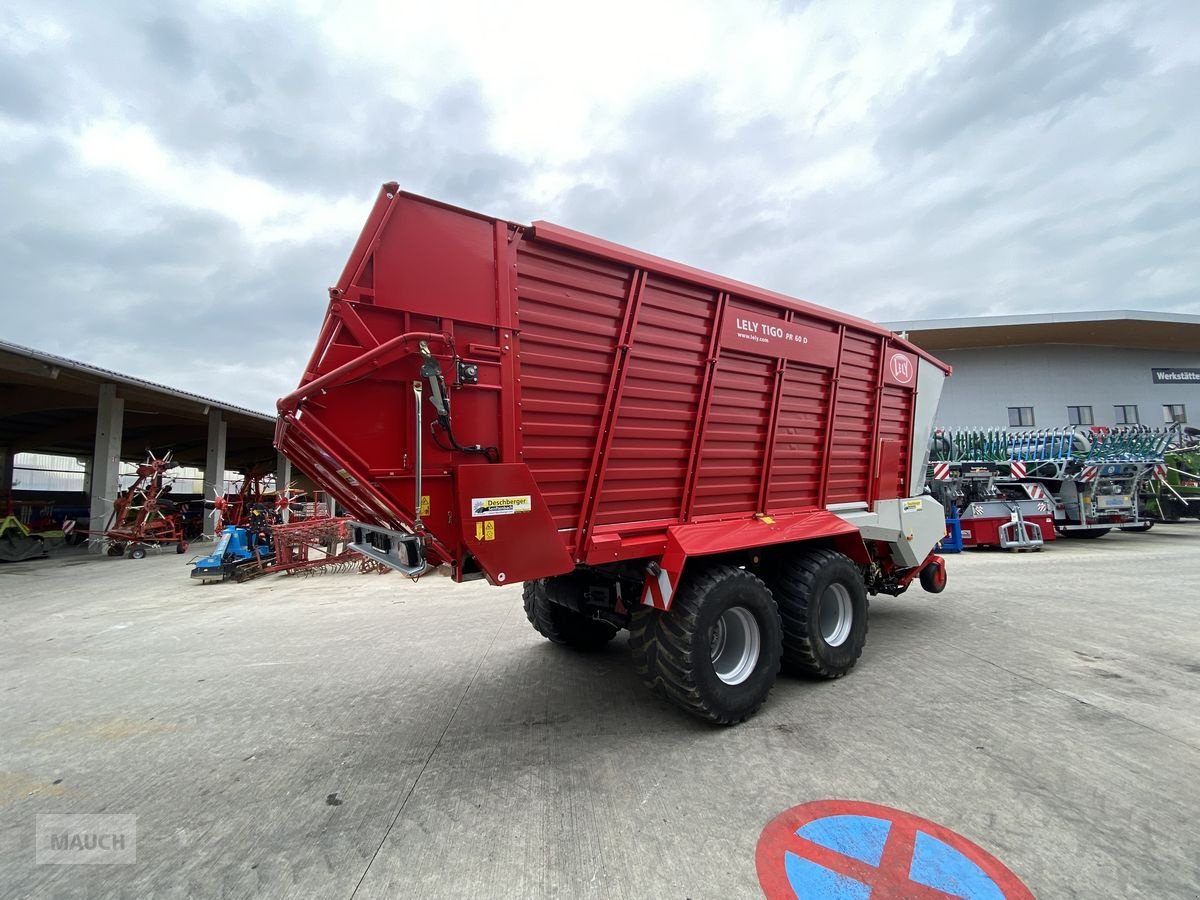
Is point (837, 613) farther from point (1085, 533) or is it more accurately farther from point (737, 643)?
point (1085, 533)

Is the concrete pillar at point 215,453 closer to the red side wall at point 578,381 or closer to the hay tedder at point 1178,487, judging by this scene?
the red side wall at point 578,381

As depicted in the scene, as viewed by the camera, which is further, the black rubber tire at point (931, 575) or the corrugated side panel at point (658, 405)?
the black rubber tire at point (931, 575)

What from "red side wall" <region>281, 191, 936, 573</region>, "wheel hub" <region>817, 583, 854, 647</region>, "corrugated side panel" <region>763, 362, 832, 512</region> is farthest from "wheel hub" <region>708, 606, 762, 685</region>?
"wheel hub" <region>817, 583, 854, 647</region>

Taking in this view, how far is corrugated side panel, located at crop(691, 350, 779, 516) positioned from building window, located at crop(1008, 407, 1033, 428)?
99.3 feet

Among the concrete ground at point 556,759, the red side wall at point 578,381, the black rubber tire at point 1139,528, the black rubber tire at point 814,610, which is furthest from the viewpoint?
the black rubber tire at point 1139,528

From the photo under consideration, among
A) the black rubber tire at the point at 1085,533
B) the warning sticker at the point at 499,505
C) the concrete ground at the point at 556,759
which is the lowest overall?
the concrete ground at the point at 556,759

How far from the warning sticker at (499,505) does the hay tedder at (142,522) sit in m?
16.2

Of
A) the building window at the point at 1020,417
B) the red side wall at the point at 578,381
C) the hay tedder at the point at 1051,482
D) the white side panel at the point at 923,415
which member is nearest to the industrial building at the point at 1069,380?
the building window at the point at 1020,417

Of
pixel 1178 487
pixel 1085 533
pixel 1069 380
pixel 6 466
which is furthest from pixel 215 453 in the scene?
pixel 1069 380

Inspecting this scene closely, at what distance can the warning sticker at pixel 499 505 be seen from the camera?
270cm

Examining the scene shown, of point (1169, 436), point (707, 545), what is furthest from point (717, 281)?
point (1169, 436)

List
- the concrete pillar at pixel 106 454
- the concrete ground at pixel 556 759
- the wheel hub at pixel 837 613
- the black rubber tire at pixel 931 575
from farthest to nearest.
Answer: the concrete pillar at pixel 106 454 → the black rubber tire at pixel 931 575 → the wheel hub at pixel 837 613 → the concrete ground at pixel 556 759

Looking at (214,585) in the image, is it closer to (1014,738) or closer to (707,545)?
(707,545)

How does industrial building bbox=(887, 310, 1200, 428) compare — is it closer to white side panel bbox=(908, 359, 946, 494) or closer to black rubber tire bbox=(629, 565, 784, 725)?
white side panel bbox=(908, 359, 946, 494)
